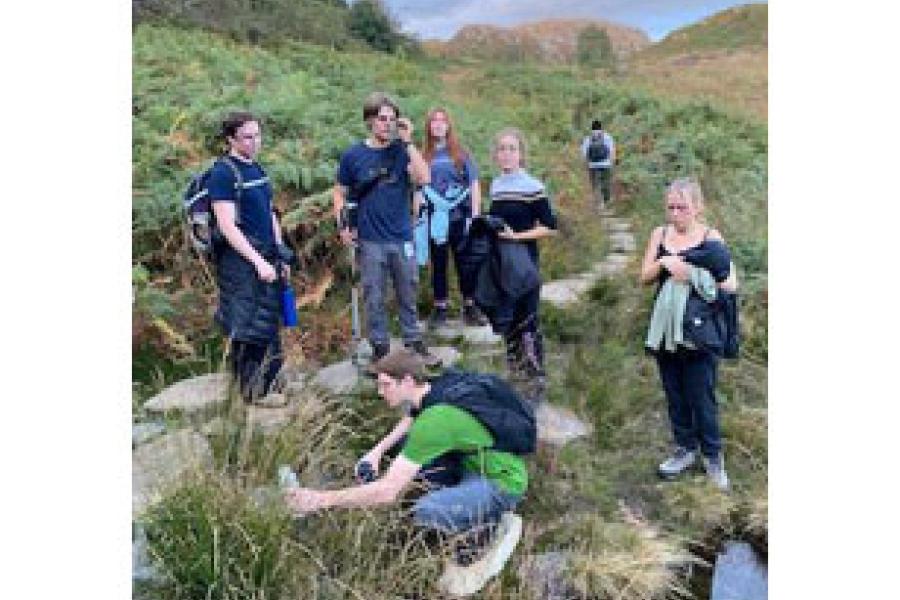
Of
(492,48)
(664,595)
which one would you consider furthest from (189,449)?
(492,48)

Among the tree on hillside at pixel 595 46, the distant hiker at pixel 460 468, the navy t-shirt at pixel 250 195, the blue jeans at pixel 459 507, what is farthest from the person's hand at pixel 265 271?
the tree on hillside at pixel 595 46

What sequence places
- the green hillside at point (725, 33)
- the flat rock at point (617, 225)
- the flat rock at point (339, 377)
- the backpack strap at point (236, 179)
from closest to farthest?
the backpack strap at point (236, 179), the green hillside at point (725, 33), the flat rock at point (339, 377), the flat rock at point (617, 225)

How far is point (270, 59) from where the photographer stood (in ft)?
20.2

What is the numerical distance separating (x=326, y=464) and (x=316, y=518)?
311mm

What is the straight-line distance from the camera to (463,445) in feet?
9.29

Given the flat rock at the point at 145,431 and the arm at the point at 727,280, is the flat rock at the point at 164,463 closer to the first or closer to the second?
the flat rock at the point at 145,431

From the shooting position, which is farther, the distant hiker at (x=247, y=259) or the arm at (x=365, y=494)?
the distant hiker at (x=247, y=259)

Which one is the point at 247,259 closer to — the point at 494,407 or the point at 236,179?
the point at 236,179

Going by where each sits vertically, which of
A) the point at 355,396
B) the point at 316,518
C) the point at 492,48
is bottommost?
the point at 316,518

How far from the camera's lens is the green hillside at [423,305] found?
108 inches

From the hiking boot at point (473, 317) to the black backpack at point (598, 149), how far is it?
8.21 feet

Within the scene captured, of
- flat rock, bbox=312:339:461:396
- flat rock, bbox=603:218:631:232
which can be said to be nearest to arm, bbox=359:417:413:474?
flat rock, bbox=312:339:461:396

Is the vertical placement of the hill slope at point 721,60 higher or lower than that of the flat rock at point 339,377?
higher
